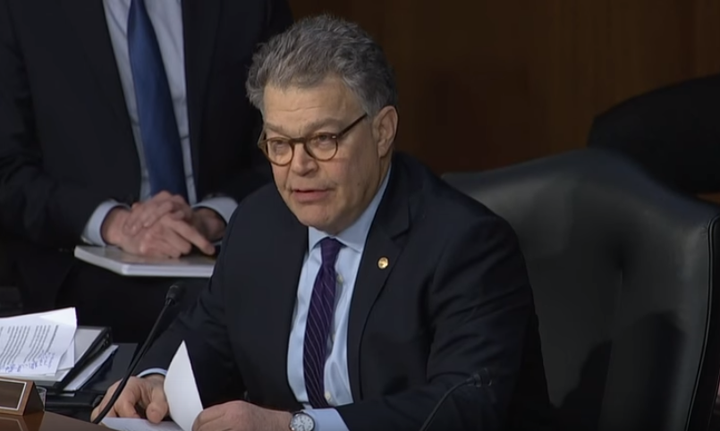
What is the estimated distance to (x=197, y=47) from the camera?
10.1ft

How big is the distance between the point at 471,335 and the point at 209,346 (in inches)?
19.2

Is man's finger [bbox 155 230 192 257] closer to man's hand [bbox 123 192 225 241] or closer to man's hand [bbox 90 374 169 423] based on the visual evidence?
man's hand [bbox 123 192 225 241]

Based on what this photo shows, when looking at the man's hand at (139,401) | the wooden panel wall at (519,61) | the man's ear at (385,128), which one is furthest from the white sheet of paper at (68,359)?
the wooden panel wall at (519,61)

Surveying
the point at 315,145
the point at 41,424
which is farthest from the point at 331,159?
the point at 41,424

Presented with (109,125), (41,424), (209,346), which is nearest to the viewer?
(41,424)

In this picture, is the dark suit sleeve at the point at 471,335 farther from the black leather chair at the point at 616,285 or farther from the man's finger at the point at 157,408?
the man's finger at the point at 157,408

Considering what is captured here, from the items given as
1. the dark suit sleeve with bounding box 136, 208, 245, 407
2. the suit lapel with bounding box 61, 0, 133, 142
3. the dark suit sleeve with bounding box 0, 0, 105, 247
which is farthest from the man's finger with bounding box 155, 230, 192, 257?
the dark suit sleeve with bounding box 136, 208, 245, 407

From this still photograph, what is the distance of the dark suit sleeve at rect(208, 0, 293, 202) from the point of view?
3.15m

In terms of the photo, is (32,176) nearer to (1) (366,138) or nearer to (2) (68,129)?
(2) (68,129)

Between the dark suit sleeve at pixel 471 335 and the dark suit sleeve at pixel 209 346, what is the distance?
1.20ft

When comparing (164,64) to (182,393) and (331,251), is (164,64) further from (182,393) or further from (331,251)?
(182,393)

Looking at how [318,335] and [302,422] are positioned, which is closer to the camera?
[302,422]

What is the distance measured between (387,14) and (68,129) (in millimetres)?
1392

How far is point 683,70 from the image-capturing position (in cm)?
388
